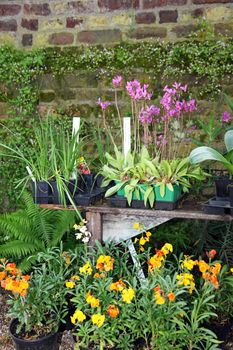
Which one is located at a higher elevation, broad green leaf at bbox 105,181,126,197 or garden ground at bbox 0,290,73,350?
broad green leaf at bbox 105,181,126,197

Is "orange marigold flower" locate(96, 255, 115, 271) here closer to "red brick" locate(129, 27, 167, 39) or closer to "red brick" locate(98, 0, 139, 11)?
"red brick" locate(129, 27, 167, 39)

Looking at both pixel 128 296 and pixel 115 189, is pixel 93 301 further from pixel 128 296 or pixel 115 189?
pixel 115 189

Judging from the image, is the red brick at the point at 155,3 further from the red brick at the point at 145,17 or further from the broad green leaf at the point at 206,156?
the broad green leaf at the point at 206,156

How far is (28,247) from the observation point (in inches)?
145

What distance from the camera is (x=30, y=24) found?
188 inches

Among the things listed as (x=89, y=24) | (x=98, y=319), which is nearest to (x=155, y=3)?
(x=89, y=24)

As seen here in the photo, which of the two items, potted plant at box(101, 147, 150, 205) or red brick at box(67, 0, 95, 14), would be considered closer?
potted plant at box(101, 147, 150, 205)

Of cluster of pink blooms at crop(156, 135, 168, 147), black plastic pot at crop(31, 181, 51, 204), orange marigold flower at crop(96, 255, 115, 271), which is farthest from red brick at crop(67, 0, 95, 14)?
orange marigold flower at crop(96, 255, 115, 271)

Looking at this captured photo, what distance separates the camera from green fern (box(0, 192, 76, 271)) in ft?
12.1

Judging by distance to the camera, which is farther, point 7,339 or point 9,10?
point 9,10

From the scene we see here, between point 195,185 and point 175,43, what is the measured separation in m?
1.61

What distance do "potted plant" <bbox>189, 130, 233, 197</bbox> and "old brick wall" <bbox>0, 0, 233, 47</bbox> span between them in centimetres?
191

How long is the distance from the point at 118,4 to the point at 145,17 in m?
0.31

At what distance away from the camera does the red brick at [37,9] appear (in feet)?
15.5
